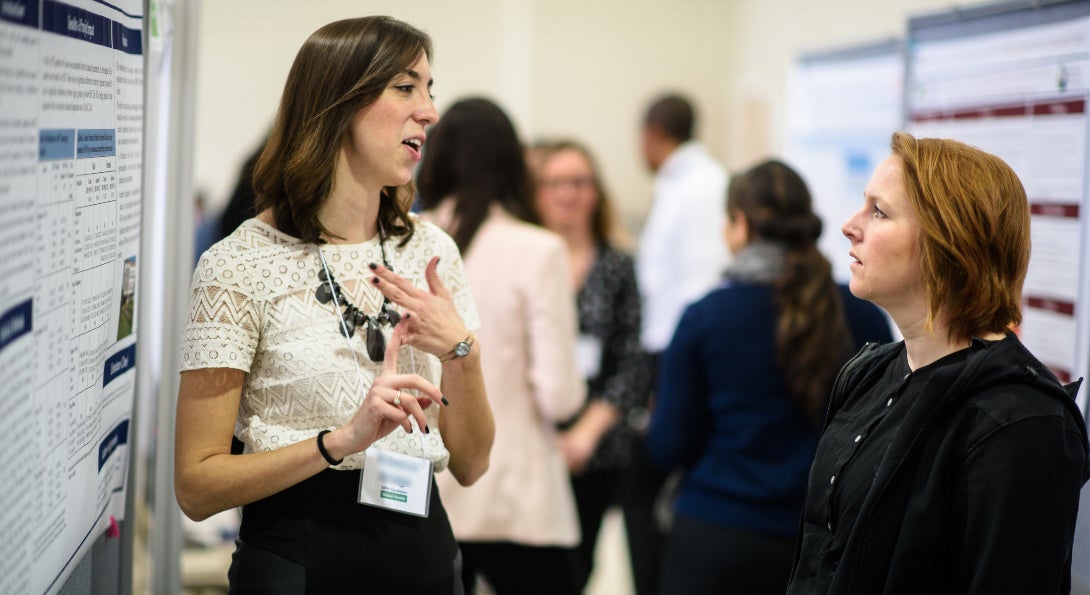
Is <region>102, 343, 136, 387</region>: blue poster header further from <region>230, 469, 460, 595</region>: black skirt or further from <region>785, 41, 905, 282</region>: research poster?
<region>785, 41, 905, 282</region>: research poster

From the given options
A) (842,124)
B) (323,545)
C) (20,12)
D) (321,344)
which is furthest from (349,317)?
(842,124)

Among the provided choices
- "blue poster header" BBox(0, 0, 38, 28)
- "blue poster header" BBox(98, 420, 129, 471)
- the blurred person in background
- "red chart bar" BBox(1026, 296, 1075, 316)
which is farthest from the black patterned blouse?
"blue poster header" BBox(0, 0, 38, 28)

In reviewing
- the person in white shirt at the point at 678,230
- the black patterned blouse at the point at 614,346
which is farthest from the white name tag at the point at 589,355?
the person in white shirt at the point at 678,230

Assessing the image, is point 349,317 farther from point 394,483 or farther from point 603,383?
point 603,383

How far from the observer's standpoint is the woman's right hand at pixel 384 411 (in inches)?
54.2

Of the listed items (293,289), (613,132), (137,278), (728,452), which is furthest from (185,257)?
(613,132)

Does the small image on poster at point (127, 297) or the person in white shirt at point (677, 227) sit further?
the person in white shirt at point (677, 227)

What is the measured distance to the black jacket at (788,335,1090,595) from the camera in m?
1.29

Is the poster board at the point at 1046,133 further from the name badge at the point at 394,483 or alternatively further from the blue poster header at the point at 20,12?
the blue poster header at the point at 20,12

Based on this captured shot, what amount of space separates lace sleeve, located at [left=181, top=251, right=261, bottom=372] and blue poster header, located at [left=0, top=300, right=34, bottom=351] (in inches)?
8.8

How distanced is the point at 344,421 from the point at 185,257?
2.74ft

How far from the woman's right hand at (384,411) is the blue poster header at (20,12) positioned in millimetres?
607

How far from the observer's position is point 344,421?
4.97 feet

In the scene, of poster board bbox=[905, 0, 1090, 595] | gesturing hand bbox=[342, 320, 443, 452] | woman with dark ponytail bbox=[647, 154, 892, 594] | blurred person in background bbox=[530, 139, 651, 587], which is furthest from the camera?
blurred person in background bbox=[530, 139, 651, 587]
